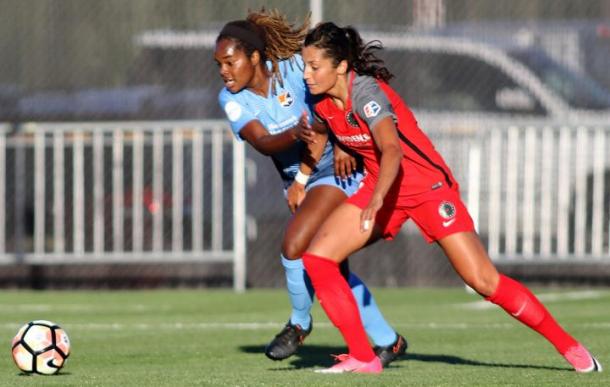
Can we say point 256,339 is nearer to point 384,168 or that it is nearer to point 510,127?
Answer: point 384,168

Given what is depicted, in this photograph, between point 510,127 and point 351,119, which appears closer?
point 351,119

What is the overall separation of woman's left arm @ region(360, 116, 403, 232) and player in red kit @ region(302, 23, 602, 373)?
0.04 ft

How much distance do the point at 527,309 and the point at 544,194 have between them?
675 centimetres

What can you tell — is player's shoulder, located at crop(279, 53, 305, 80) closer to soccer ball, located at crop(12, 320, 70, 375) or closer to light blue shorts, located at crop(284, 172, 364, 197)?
light blue shorts, located at crop(284, 172, 364, 197)

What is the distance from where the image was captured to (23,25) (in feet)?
48.2

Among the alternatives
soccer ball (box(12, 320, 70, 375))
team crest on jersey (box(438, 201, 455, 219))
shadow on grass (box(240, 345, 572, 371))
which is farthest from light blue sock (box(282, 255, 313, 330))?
soccer ball (box(12, 320, 70, 375))

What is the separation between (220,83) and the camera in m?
14.7

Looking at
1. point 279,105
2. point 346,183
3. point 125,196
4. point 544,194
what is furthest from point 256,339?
point 544,194

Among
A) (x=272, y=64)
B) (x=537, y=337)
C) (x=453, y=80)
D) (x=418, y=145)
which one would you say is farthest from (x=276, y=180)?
(x=418, y=145)

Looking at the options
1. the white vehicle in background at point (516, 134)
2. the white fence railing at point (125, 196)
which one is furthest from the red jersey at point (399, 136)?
the white fence railing at point (125, 196)

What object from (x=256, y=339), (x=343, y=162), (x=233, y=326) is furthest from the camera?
(x=233, y=326)

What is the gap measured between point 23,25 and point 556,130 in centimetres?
518

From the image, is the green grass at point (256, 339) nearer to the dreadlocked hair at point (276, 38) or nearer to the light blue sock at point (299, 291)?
the light blue sock at point (299, 291)

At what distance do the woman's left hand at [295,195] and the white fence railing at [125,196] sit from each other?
576 cm
